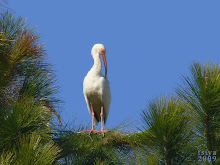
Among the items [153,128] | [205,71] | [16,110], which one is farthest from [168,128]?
[16,110]

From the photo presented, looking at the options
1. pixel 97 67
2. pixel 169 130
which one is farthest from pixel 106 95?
pixel 169 130

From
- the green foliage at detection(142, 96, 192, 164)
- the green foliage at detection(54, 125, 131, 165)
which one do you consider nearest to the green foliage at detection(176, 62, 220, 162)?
the green foliage at detection(142, 96, 192, 164)

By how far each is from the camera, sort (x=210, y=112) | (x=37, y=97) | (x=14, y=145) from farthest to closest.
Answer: (x=37, y=97) → (x=14, y=145) → (x=210, y=112)

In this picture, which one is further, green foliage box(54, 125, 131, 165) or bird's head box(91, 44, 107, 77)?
bird's head box(91, 44, 107, 77)

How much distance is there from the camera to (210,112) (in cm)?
521

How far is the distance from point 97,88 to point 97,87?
0.06ft

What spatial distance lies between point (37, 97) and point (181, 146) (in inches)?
99.5

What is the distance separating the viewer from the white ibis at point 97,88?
31.7ft

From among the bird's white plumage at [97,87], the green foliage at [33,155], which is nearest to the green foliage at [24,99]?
the green foliage at [33,155]

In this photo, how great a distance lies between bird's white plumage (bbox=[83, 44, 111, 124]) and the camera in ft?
31.7

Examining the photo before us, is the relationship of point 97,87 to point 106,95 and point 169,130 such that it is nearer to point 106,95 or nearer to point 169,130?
point 106,95

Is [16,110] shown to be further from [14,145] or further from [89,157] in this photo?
[89,157]

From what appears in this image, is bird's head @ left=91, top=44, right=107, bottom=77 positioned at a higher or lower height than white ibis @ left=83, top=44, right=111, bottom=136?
higher

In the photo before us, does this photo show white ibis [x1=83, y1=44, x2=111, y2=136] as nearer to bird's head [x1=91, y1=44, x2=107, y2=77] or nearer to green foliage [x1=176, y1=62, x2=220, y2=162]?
bird's head [x1=91, y1=44, x2=107, y2=77]
